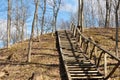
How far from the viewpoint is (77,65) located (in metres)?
17.1

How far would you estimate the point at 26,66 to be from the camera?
18500 millimetres

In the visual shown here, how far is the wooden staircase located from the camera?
49.3ft

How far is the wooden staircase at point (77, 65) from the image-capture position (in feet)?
49.3

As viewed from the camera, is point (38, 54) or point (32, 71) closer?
point (32, 71)

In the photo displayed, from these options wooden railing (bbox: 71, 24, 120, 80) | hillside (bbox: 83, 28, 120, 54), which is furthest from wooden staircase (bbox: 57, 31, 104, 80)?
hillside (bbox: 83, 28, 120, 54)

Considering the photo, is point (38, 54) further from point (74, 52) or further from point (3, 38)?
point (3, 38)

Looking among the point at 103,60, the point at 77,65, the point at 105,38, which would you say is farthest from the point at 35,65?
the point at 105,38

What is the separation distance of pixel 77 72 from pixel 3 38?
70.4m

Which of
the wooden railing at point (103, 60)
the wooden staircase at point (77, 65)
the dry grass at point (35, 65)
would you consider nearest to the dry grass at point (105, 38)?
the wooden railing at point (103, 60)

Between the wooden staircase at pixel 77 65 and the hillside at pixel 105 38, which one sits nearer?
the wooden staircase at pixel 77 65

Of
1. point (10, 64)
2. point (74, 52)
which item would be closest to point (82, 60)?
point (74, 52)

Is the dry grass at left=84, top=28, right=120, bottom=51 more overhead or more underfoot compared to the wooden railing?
more overhead

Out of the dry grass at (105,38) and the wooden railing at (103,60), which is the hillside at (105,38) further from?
the wooden railing at (103,60)

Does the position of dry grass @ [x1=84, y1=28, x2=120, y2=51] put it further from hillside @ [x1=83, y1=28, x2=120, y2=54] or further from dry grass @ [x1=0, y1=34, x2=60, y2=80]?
dry grass @ [x1=0, y1=34, x2=60, y2=80]
